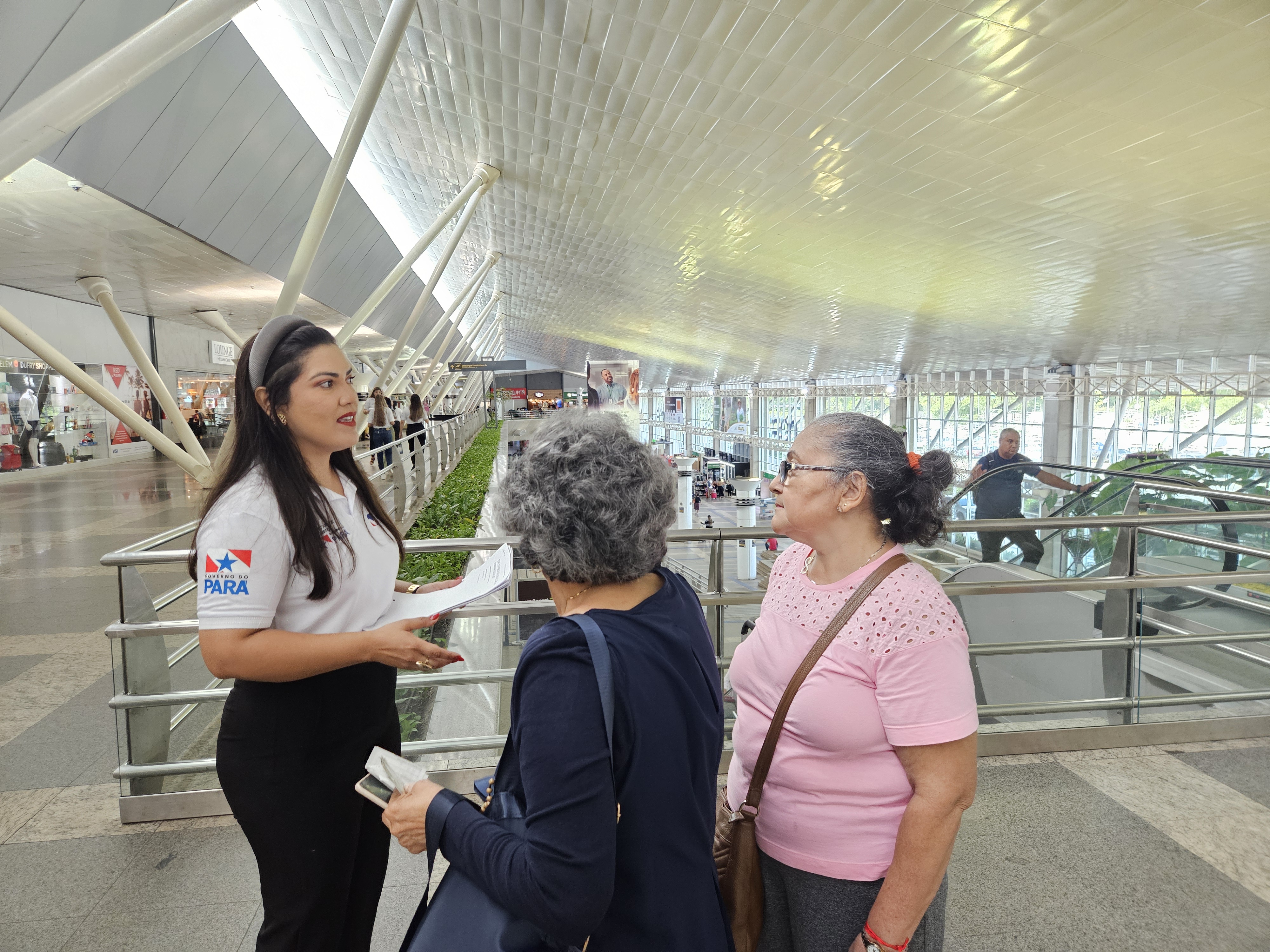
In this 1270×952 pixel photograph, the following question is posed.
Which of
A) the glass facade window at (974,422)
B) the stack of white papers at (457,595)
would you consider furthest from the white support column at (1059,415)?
the stack of white papers at (457,595)

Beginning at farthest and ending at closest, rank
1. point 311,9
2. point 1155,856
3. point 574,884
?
point 311,9
point 1155,856
point 574,884

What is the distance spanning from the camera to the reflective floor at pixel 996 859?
209 centimetres

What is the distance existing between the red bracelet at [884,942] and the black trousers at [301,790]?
106 cm

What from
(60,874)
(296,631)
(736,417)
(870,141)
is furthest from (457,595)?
(736,417)

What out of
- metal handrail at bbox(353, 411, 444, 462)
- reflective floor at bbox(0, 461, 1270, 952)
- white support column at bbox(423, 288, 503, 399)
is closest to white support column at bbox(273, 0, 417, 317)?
metal handrail at bbox(353, 411, 444, 462)

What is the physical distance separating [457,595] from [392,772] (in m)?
0.42

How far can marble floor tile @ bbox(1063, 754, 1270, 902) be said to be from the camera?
238 centimetres

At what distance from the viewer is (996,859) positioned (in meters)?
2.39

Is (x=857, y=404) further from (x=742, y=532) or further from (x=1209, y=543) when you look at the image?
(x=742, y=532)

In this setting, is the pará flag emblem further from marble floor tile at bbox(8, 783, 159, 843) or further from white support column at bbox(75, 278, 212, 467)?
white support column at bbox(75, 278, 212, 467)

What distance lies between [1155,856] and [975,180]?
22.6ft

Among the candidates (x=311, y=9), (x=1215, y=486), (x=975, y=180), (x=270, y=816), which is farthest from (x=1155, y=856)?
(x=311, y=9)

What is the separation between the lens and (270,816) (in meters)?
1.43

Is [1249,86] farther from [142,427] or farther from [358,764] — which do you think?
[142,427]
